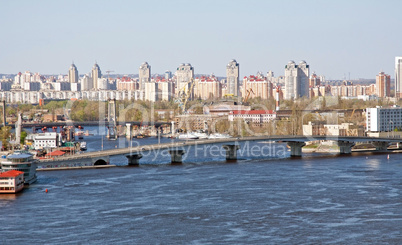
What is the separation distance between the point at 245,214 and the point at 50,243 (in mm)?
3977

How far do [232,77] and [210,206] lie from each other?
63157mm

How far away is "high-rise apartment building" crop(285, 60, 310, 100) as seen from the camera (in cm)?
7325

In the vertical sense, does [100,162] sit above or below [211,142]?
below

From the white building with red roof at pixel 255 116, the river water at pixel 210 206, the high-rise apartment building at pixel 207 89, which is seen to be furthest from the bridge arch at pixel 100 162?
the high-rise apartment building at pixel 207 89

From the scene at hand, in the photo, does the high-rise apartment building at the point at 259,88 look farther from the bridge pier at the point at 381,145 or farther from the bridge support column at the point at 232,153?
the bridge support column at the point at 232,153

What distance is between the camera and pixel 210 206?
1573 cm

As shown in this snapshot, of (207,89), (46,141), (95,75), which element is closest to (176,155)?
(46,141)

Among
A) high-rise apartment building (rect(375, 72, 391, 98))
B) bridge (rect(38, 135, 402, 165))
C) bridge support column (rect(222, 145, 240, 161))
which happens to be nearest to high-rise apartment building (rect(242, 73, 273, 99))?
high-rise apartment building (rect(375, 72, 391, 98))

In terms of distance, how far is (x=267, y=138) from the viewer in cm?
2688

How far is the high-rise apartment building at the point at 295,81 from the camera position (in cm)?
7325

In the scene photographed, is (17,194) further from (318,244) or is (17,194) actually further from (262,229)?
(318,244)

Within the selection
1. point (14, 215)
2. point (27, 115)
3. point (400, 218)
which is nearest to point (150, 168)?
point (14, 215)

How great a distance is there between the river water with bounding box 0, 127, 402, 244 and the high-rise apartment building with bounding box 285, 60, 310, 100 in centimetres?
5084

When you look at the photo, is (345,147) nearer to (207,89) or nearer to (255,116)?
(255,116)
